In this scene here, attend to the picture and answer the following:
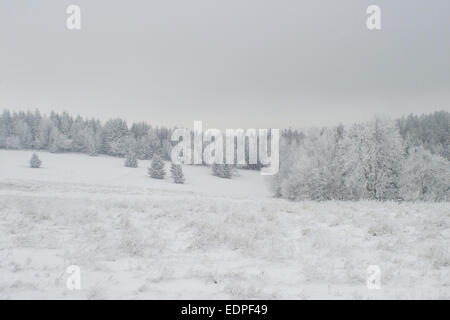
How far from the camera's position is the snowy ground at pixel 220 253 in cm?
666

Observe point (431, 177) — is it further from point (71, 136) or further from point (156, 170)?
point (71, 136)

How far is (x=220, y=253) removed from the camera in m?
9.52

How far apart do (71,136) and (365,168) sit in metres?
92.7

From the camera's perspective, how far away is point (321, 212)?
622 inches

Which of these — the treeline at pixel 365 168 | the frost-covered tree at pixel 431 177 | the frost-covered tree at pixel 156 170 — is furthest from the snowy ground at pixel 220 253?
the frost-covered tree at pixel 156 170

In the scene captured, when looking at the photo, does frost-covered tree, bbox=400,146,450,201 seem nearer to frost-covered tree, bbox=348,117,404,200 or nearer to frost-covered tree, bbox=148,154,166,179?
frost-covered tree, bbox=348,117,404,200

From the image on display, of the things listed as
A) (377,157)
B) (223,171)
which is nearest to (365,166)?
(377,157)

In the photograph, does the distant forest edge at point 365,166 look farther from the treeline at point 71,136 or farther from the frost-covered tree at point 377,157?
the treeline at point 71,136

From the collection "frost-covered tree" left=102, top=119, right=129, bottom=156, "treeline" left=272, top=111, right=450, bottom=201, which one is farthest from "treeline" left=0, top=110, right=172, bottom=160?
"treeline" left=272, top=111, right=450, bottom=201

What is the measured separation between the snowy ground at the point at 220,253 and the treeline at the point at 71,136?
92037mm

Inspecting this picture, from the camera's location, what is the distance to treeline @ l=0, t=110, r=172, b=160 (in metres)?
104
